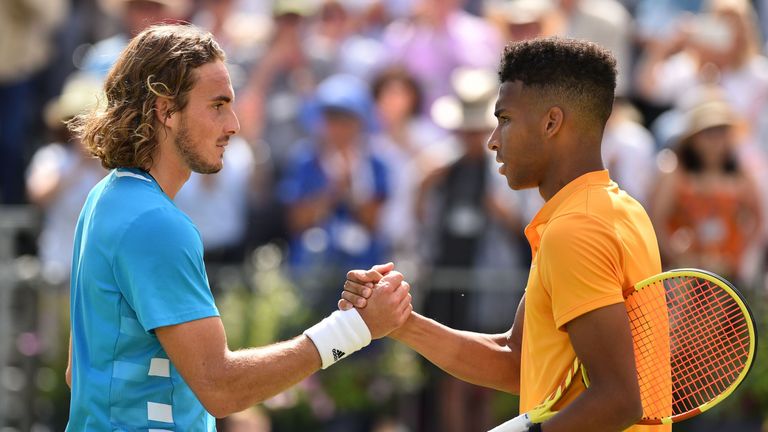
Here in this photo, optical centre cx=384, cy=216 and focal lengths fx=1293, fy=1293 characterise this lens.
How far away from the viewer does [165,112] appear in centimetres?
404

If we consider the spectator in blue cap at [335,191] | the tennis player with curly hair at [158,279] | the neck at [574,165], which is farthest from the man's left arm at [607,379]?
the spectator in blue cap at [335,191]

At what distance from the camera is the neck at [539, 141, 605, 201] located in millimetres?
4016

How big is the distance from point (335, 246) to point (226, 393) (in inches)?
201

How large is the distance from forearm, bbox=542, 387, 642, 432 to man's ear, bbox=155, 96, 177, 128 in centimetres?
151

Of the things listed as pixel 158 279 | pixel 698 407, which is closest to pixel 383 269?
pixel 158 279

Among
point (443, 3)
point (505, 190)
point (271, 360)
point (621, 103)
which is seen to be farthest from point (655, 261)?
point (443, 3)

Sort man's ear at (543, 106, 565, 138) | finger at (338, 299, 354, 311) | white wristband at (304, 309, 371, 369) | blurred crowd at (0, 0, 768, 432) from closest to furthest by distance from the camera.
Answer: man's ear at (543, 106, 565, 138), white wristband at (304, 309, 371, 369), finger at (338, 299, 354, 311), blurred crowd at (0, 0, 768, 432)

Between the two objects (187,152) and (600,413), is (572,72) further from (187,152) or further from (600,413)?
(187,152)

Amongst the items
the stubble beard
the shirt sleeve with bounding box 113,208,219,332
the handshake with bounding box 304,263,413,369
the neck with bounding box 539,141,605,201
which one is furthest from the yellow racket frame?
the stubble beard

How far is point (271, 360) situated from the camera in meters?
3.94

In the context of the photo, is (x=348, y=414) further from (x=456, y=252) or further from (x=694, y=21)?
(x=694, y=21)

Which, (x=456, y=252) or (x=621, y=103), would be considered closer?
(x=456, y=252)

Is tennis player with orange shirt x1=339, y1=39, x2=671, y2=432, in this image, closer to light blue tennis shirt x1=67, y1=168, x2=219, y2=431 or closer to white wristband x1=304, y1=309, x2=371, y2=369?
white wristband x1=304, y1=309, x2=371, y2=369

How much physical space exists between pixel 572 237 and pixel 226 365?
1.08 metres
